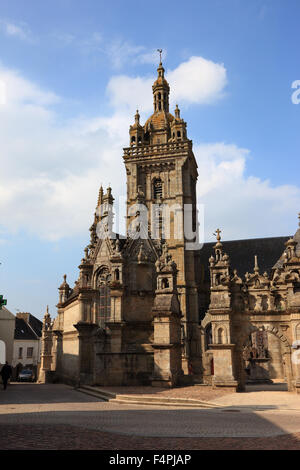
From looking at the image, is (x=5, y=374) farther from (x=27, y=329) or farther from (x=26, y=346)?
(x=27, y=329)

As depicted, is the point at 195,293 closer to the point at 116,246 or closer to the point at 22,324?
the point at 116,246

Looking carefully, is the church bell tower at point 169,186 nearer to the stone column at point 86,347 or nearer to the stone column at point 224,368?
the stone column at point 86,347

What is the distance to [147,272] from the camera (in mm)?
26391

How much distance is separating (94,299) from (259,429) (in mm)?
19186

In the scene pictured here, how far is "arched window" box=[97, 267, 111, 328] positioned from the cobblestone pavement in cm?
1341

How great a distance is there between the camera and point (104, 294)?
27.8 metres

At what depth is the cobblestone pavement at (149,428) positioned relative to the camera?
309 inches

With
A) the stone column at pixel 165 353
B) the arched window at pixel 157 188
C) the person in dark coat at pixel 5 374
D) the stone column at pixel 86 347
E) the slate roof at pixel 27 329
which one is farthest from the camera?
the slate roof at pixel 27 329

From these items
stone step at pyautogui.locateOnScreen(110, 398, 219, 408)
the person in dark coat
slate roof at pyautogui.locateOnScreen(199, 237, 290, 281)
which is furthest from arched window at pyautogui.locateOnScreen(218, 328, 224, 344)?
slate roof at pyautogui.locateOnScreen(199, 237, 290, 281)

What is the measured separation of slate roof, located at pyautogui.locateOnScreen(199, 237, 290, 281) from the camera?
1955 inches

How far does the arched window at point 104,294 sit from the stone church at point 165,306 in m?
0.07

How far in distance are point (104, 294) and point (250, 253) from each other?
28.8m

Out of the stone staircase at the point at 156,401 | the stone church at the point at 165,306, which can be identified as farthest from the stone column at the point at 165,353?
the stone staircase at the point at 156,401
